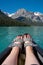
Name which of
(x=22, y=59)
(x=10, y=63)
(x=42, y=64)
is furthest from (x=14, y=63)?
(x=22, y=59)

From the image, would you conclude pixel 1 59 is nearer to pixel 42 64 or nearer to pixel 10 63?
pixel 10 63

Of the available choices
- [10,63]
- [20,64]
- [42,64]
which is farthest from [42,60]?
[10,63]

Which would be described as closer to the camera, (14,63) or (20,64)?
(14,63)

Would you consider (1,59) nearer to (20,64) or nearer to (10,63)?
(20,64)

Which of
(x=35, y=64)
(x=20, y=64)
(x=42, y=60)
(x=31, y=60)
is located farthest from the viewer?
(x=20, y=64)

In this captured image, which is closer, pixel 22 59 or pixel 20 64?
pixel 20 64

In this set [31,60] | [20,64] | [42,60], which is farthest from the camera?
[20,64]

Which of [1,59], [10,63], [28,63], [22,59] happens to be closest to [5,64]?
[10,63]

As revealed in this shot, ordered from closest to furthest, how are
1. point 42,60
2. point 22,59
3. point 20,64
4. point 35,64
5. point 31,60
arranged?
point 35,64, point 31,60, point 42,60, point 20,64, point 22,59
